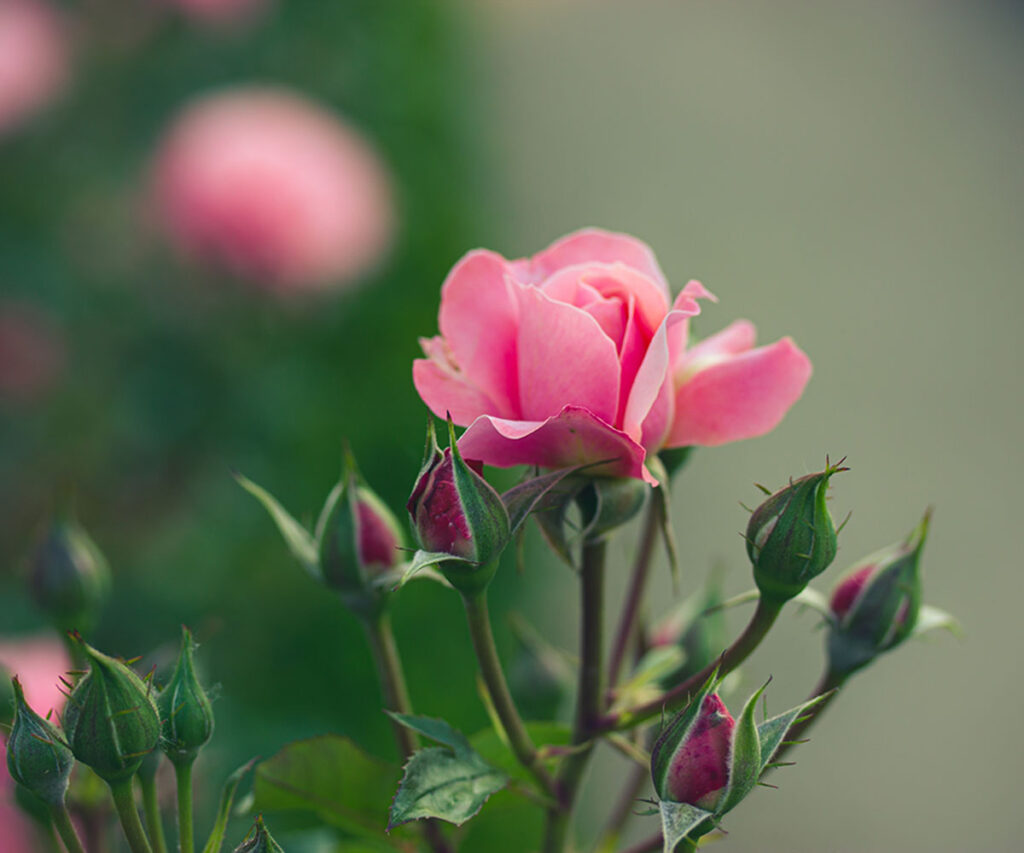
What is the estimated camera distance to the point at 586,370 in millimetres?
500

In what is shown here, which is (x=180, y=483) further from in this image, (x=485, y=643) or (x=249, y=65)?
(x=485, y=643)

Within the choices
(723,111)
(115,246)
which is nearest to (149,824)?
(115,246)

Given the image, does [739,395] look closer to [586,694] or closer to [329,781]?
[586,694]

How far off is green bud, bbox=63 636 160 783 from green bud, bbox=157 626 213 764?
0.03 metres

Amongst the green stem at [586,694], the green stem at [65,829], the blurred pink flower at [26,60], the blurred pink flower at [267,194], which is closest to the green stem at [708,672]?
the green stem at [586,694]

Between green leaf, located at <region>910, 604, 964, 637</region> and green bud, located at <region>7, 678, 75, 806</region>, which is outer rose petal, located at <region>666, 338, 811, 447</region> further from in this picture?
green bud, located at <region>7, 678, 75, 806</region>

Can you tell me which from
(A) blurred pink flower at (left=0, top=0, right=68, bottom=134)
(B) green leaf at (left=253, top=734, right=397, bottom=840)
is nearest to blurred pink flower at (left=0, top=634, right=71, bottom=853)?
(B) green leaf at (left=253, top=734, right=397, bottom=840)

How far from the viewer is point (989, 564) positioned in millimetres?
2930

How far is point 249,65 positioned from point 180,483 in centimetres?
112

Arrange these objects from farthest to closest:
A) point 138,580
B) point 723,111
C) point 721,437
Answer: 1. point 723,111
2. point 138,580
3. point 721,437

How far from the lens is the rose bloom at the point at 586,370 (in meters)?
0.50

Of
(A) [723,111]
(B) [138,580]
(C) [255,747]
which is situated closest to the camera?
(C) [255,747]

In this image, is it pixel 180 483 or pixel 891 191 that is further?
pixel 891 191

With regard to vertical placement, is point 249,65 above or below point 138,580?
above
